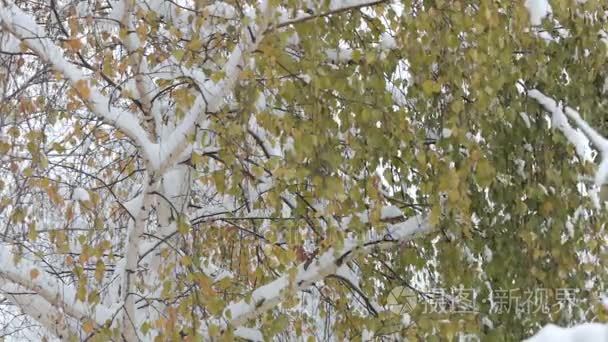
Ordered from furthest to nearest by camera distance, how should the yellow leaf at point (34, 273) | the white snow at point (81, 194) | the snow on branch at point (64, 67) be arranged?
the yellow leaf at point (34, 273)
the white snow at point (81, 194)
the snow on branch at point (64, 67)

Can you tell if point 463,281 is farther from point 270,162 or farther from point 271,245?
point 270,162

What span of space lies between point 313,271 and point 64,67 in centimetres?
128

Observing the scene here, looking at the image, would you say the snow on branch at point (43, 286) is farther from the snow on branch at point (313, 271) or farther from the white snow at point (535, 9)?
the white snow at point (535, 9)

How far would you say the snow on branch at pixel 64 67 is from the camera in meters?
2.70

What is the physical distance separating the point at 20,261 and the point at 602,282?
2550 mm

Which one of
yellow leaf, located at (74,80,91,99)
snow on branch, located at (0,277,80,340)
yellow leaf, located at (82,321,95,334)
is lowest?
yellow leaf, located at (82,321,95,334)

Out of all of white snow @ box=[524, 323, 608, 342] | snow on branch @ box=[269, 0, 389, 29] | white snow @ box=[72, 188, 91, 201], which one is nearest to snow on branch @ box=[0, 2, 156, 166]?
white snow @ box=[72, 188, 91, 201]

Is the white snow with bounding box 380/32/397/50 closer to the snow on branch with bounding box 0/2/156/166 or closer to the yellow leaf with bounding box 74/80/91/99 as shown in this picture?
the snow on branch with bounding box 0/2/156/166

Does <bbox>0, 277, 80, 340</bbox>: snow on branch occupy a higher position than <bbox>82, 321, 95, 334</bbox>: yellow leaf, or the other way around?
<bbox>0, 277, 80, 340</bbox>: snow on branch

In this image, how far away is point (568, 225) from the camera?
137 inches

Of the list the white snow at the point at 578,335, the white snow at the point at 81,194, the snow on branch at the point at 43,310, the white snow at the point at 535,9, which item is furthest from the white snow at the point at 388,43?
the white snow at the point at 578,335

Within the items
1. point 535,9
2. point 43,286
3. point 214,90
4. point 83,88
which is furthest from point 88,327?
point 535,9

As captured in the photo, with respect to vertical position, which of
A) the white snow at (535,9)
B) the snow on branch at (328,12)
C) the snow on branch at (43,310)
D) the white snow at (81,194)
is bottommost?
the snow on branch at (43,310)

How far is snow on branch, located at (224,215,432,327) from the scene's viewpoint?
3170 mm
